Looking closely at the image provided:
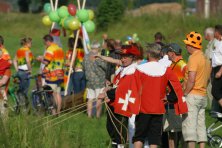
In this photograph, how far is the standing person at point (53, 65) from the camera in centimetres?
1866

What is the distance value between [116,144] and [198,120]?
1.42 metres

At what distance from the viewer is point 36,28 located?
2000 inches

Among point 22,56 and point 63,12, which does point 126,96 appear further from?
point 22,56

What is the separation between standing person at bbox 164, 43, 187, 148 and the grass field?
1.21 meters

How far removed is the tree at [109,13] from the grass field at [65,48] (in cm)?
43

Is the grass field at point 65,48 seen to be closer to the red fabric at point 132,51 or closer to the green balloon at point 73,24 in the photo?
the red fabric at point 132,51

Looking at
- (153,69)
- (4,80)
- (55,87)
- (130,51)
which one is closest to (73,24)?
(55,87)

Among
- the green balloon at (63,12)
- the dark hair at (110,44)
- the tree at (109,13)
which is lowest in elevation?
the tree at (109,13)

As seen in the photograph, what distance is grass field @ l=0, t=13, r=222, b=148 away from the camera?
11.3 metres

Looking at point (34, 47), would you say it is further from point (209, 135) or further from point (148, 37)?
point (209, 135)

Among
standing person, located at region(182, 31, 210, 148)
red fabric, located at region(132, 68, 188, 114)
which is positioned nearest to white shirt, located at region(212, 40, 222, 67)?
standing person, located at region(182, 31, 210, 148)

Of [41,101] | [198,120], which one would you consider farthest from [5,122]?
[41,101]

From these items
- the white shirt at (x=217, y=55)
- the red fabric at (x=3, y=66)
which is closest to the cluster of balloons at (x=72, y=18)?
the red fabric at (x=3, y=66)

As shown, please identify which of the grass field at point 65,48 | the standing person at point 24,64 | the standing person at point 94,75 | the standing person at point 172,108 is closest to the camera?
the grass field at point 65,48
